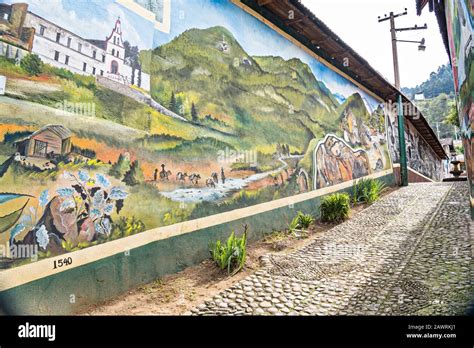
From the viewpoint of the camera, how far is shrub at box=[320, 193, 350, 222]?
6.61m

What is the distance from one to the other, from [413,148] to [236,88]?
14.7 metres

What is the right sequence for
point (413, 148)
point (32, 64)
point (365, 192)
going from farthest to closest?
point (413, 148)
point (365, 192)
point (32, 64)

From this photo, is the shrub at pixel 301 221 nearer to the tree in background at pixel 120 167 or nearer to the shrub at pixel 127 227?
the shrub at pixel 127 227

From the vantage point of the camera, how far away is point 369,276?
11.6ft

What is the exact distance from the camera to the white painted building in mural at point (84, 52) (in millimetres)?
2777

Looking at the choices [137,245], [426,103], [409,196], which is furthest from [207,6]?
[426,103]

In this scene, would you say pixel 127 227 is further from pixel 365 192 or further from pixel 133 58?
pixel 365 192

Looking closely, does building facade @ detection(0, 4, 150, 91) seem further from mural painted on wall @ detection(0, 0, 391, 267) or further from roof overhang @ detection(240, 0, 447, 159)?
roof overhang @ detection(240, 0, 447, 159)

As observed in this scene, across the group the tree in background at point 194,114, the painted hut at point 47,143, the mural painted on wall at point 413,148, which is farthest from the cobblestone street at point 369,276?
the mural painted on wall at point 413,148

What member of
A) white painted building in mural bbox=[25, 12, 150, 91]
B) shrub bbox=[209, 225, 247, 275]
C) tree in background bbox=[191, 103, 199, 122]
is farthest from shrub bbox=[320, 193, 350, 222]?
white painted building in mural bbox=[25, 12, 150, 91]

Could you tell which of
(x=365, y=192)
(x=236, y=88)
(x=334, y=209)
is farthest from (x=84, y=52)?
(x=365, y=192)

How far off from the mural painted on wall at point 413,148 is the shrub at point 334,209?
23.5 ft

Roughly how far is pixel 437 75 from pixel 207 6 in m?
47.7

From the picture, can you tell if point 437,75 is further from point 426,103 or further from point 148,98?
point 148,98
